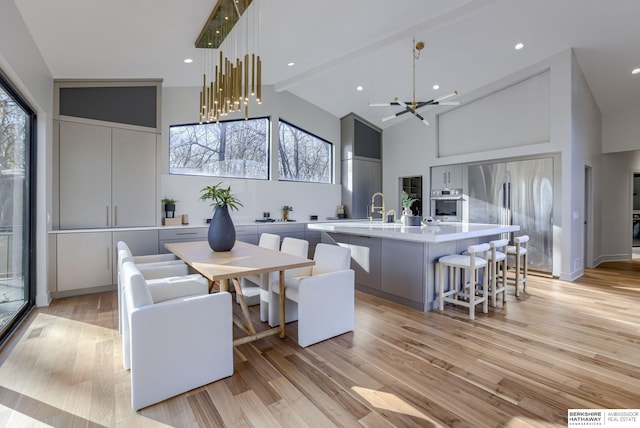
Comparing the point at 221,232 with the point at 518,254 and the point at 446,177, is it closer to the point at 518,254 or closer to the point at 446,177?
the point at 518,254

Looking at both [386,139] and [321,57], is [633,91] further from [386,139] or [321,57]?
[321,57]

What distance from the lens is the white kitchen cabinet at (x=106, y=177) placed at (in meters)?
3.89

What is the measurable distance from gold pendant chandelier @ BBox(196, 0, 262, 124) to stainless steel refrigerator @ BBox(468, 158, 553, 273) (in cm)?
456

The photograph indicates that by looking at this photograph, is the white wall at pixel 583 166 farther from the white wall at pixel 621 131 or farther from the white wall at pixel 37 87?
the white wall at pixel 37 87

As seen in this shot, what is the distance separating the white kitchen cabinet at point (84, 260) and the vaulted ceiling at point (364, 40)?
Answer: 198 centimetres

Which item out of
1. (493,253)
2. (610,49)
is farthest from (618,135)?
(493,253)

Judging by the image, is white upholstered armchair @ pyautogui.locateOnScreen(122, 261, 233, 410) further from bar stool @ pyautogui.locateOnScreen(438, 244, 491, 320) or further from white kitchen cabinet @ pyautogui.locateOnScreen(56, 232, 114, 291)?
white kitchen cabinet @ pyautogui.locateOnScreen(56, 232, 114, 291)

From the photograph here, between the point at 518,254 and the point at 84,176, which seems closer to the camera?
the point at 518,254

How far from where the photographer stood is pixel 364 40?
4406mm

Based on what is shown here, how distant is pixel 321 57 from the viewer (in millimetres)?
4699

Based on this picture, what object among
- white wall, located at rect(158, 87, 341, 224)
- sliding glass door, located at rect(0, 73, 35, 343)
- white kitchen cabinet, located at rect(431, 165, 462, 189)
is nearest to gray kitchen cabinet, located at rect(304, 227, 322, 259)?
white wall, located at rect(158, 87, 341, 224)

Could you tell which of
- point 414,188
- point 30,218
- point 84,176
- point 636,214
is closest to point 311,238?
point 414,188

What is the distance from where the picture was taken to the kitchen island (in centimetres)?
324

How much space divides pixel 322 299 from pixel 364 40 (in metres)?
3.74
